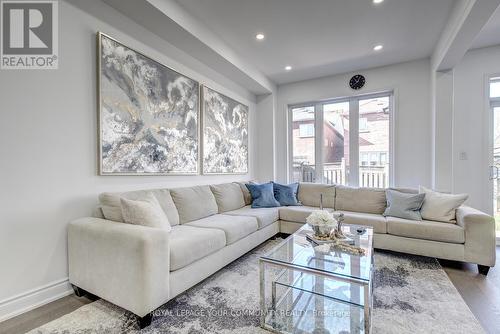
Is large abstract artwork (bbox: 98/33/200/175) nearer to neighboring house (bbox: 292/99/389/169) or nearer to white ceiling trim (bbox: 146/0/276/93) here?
white ceiling trim (bbox: 146/0/276/93)

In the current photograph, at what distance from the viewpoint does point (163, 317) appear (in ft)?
5.45

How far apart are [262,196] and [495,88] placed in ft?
12.1

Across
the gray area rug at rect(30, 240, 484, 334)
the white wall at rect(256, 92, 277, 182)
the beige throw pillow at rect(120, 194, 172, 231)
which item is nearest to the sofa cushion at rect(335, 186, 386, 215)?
the gray area rug at rect(30, 240, 484, 334)

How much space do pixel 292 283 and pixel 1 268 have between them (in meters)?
2.07

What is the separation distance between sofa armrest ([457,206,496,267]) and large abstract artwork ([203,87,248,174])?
121 inches

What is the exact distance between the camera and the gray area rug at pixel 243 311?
1.54m

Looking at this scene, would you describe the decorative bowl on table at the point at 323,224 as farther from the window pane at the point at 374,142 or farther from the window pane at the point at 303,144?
the window pane at the point at 303,144

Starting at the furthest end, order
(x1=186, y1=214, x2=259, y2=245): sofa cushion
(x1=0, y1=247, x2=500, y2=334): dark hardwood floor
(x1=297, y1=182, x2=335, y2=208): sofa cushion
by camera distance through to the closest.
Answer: (x1=297, y1=182, x2=335, y2=208): sofa cushion
(x1=186, y1=214, x2=259, y2=245): sofa cushion
(x1=0, y1=247, x2=500, y2=334): dark hardwood floor

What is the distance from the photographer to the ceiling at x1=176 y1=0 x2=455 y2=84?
8.18 ft

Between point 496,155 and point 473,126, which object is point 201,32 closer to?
point 473,126

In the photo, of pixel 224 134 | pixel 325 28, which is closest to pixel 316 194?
pixel 224 134

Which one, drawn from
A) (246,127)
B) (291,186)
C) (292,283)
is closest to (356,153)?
(291,186)

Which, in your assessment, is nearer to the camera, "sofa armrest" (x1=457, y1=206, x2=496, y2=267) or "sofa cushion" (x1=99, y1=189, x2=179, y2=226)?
"sofa cushion" (x1=99, y1=189, x2=179, y2=226)

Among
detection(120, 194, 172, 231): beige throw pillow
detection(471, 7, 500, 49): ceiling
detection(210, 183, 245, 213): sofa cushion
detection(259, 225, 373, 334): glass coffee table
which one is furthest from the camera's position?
detection(210, 183, 245, 213): sofa cushion
